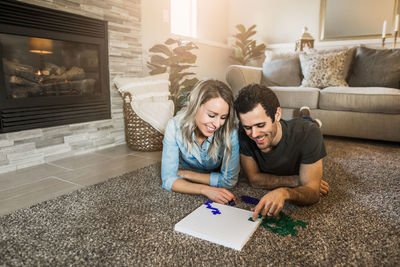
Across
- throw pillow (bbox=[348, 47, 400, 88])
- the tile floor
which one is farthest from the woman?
throw pillow (bbox=[348, 47, 400, 88])

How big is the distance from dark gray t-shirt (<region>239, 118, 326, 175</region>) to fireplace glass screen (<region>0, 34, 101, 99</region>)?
1.44 metres

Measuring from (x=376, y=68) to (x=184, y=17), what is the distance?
2365 mm

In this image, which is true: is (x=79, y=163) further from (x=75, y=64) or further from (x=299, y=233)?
(x=299, y=233)

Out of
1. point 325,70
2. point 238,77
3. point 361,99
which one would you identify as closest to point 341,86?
point 325,70

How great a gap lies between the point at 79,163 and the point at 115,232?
1.12 metres

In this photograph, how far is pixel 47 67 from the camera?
6.56 ft

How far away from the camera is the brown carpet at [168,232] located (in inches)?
35.0

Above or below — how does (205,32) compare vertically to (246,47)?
above

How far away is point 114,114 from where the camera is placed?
2.54m

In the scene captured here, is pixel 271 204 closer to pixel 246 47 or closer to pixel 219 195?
pixel 219 195

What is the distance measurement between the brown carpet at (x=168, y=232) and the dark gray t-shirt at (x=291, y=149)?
17 cm

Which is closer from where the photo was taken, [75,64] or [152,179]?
[152,179]

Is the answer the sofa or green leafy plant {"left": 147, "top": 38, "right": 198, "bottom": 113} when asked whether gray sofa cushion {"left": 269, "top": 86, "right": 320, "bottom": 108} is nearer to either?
the sofa

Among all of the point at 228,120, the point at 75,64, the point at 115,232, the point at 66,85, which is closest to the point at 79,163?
the point at 66,85
